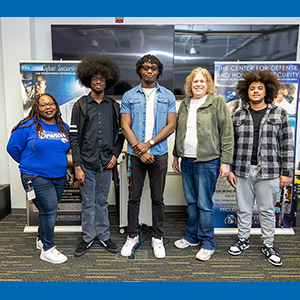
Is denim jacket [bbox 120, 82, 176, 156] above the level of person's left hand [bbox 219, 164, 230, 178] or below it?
above

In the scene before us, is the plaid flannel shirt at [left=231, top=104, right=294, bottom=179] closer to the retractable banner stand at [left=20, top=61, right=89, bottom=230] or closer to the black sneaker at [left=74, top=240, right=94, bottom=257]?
the black sneaker at [left=74, top=240, right=94, bottom=257]

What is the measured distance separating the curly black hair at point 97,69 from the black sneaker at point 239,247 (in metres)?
2.03

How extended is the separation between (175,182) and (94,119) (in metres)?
1.73

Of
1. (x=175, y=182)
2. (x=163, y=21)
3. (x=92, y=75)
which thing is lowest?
(x=175, y=182)

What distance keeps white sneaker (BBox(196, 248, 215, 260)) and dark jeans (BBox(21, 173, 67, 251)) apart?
139 centimetres

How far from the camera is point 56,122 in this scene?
2064mm

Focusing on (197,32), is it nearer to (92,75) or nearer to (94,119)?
(92,75)

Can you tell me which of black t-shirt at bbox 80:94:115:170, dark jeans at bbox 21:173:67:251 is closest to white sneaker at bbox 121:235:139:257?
dark jeans at bbox 21:173:67:251

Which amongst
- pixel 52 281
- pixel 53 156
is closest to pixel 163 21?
pixel 53 156

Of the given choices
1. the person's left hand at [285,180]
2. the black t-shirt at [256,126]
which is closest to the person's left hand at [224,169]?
the black t-shirt at [256,126]

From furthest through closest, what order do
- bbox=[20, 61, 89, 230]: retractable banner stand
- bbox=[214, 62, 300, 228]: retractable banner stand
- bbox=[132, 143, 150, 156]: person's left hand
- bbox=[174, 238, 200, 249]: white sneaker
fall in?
1. bbox=[20, 61, 89, 230]: retractable banner stand
2. bbox=[214, 62, 300, 228]: retractable banner stand
3. bbox=[174, 238, 200, 249]: white sneaker
4. bbox=[132, 143, 150, 156]: person's left hand

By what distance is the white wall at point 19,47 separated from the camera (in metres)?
3.00

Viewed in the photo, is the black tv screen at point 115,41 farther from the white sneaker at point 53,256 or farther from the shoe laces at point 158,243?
the white sneaker at point 53,256

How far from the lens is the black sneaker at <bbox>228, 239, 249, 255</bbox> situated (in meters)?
2.23
